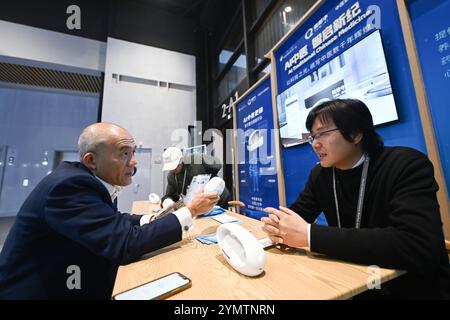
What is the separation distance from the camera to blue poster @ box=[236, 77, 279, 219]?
2223 mm

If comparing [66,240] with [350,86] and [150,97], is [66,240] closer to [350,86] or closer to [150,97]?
[350,86]

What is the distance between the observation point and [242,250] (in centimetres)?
61

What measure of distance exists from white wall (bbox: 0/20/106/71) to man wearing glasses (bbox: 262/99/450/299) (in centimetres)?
522

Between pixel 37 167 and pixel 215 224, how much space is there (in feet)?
24.5

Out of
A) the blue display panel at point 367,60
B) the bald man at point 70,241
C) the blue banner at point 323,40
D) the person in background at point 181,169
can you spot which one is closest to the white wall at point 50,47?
the person in background at point 181,169

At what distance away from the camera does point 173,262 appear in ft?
2.26

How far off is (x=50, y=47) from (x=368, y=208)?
5.87m

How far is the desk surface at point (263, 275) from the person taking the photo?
19.1 inches

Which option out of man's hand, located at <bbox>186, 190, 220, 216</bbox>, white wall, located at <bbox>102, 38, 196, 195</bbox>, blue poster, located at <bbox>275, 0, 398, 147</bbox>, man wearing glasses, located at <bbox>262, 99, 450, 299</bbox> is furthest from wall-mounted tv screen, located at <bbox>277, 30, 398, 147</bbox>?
white wall, located at <bbox>102, 38, 196, 195</bbox>

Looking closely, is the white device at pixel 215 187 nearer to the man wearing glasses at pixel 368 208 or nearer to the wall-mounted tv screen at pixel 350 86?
the man wearing glasses at pixel 368 208

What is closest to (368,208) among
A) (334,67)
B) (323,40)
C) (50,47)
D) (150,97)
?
(334,67)

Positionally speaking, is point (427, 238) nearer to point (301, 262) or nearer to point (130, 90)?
point (301, 262)

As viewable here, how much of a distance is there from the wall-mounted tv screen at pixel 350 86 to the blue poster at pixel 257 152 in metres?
0.43

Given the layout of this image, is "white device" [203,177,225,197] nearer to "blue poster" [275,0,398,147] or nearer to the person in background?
"blue poster" [275,0,398,147]
